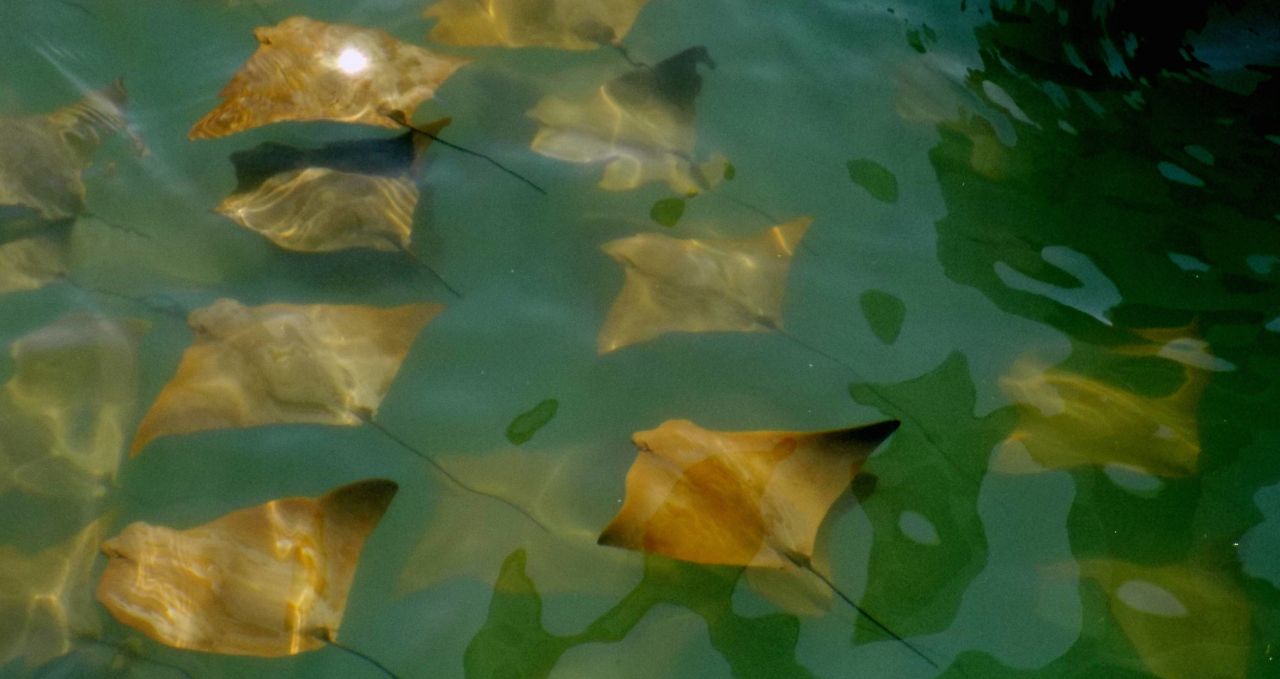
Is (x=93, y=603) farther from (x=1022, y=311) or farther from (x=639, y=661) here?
(x=1022, y=311)

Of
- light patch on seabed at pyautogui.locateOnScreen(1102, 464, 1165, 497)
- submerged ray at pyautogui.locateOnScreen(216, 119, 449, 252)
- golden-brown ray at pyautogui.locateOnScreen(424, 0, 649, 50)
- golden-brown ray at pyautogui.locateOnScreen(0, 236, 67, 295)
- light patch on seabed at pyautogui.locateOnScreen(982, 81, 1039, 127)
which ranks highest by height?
light patch on seabed at pyautogui.locateOnScreen(982, 81, 1039, 127)

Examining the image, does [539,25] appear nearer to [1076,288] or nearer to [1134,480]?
[1076,288]

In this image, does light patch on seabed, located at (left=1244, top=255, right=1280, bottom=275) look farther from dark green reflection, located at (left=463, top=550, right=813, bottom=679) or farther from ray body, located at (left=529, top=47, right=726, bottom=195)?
dark green reflection, located at (left=463, top=550, right=813, bottom=679)

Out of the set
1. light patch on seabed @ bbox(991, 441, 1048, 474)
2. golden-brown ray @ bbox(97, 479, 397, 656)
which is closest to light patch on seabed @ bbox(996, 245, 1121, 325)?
light patch on seabed @ bbox(991, 441, 1048, 474)

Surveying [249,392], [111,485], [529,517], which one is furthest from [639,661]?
[111,485]

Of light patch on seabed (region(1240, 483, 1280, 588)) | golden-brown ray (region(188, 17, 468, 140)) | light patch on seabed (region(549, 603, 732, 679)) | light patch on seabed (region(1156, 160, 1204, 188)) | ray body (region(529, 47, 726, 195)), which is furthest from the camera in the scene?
light patch on seabed (region(1156, 160, 1204, 188))

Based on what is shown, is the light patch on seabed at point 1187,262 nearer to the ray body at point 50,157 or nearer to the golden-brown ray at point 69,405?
the golden-brown ray at point 69,405
